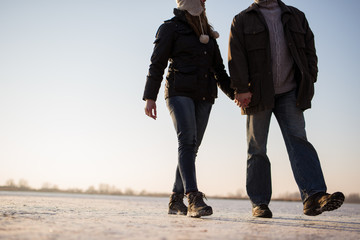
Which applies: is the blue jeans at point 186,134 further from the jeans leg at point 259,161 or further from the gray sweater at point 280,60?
the gray sweater at point 280,60

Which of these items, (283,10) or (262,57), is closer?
(262,57)

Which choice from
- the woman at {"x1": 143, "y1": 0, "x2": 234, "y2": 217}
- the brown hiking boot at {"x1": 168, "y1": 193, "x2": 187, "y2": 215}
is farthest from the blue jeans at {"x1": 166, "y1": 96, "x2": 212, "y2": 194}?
the brown hiking boot at {"x1": 168, "y1": 193, "x2": 187, "y2": 215}

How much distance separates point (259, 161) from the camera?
3975mm

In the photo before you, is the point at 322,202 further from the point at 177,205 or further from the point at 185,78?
the point at 185,78

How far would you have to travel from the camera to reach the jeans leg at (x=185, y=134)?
3609mm

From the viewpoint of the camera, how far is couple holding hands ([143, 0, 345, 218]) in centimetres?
378

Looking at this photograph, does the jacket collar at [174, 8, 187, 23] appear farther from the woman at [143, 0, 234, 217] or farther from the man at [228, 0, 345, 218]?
the man at [228, 0, 345, 218]

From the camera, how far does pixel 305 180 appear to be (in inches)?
146

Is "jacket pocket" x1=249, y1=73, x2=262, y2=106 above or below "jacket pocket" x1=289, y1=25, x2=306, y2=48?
below

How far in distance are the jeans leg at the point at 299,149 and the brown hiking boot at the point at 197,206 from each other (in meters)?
0.97

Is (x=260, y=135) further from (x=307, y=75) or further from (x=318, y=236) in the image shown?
(x=318, y=236)

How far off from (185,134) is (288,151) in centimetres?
106

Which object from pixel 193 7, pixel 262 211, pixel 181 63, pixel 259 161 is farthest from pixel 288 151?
pixel 193 7

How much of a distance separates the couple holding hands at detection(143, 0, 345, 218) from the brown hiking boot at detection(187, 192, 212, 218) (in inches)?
13.4
